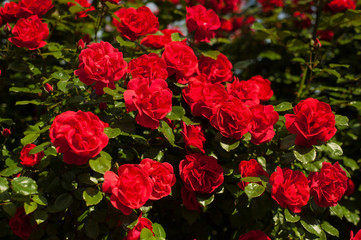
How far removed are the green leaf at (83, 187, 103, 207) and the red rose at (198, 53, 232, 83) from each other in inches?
31.0

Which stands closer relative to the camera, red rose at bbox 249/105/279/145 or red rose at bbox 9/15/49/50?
red rose at bbox 249/105/279/145

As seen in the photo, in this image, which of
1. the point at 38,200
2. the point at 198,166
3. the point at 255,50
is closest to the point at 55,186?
the point at 38,200

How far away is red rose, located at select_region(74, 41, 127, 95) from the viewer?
4.53 ft

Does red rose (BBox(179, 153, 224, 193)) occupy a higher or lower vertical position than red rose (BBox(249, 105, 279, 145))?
lower

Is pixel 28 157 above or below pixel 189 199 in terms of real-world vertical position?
above

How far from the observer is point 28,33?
1.63 meters

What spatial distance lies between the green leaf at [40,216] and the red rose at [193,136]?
0.64m

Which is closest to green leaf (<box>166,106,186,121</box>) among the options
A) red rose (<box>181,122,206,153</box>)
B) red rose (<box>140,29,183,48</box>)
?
red rose (<box>181,122,206,153</box>)

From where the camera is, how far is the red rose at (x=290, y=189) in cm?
141

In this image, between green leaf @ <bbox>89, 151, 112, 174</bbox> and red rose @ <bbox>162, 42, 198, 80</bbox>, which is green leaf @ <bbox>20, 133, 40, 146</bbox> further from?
red rose @ <bbox>162, 42, 198, 80</bbox>

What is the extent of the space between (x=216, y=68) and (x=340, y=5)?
125 centimetres

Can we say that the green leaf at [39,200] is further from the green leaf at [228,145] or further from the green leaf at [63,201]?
the green leaf at [228,145]

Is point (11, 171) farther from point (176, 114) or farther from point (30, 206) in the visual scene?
point (176, 114)

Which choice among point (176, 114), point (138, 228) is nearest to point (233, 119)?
point (176, 114)
